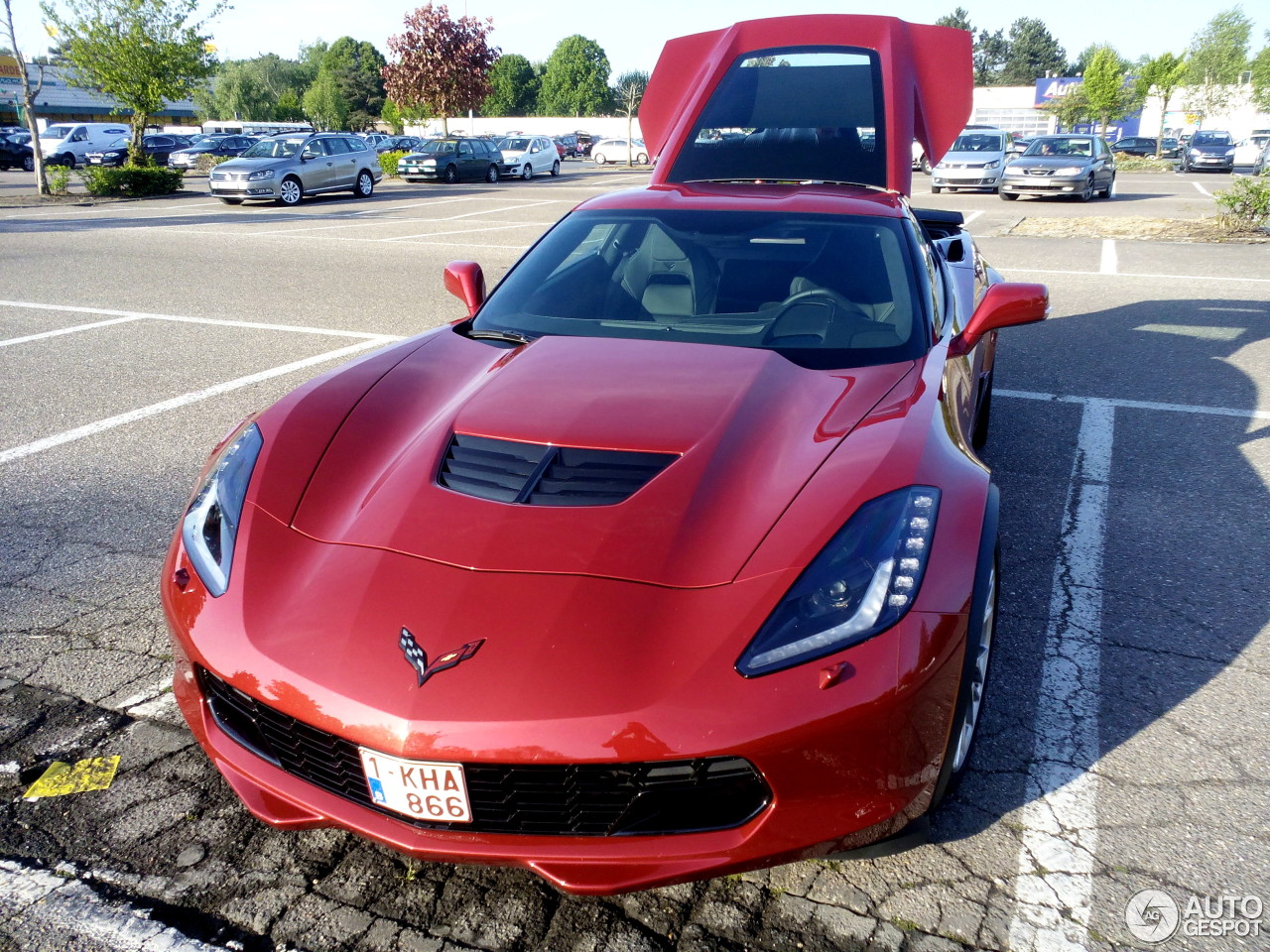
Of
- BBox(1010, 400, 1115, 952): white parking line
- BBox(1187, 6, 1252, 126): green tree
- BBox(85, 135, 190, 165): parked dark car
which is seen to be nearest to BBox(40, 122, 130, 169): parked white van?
BBox(85, 135, 190, 165): parked dark car

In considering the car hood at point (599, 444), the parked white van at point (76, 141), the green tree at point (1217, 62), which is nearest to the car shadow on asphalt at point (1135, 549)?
the car hood at point (599, 444)

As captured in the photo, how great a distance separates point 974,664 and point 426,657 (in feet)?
3.88

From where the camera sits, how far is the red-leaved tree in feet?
139

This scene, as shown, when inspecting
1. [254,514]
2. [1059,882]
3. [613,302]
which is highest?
[613,302]

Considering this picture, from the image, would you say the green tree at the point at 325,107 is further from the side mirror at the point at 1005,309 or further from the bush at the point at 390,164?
the side mirror at the point at 1005,309

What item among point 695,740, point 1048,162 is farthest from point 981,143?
Answer: point 695,740

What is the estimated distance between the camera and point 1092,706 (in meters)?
2.77

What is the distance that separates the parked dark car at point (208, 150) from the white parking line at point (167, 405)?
1240 inches

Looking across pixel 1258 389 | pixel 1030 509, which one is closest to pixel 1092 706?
pixel 1030 509

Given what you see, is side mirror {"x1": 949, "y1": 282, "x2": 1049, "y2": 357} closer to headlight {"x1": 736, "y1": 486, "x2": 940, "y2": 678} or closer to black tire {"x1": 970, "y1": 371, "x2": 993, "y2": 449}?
headlight {"x1": 736, "y1": 486, "x2": 940, "y2": 678}

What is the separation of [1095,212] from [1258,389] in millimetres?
14054

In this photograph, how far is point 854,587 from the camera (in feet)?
6.50

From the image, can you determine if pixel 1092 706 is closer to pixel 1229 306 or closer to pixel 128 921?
pixel 128 921

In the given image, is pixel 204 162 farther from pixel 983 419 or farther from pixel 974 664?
pixel 974 664
